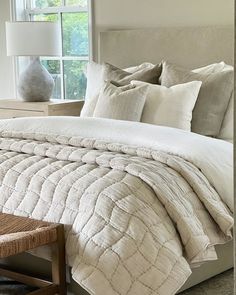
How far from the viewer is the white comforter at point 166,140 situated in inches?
122

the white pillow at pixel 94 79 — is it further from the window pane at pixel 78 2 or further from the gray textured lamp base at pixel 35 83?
the window pane at pixel 78 2

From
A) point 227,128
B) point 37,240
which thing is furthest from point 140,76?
point 37,240

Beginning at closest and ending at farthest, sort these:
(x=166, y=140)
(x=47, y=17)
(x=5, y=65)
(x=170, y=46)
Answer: (x=166, y=140)
(x=170, y=46)
(x=47, y=17)
(x=5, y=65)

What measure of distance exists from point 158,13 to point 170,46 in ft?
1.22

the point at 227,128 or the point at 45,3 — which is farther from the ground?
the point at 45,3

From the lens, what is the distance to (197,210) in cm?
294

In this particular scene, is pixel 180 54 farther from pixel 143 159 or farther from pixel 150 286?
pixel 150 286

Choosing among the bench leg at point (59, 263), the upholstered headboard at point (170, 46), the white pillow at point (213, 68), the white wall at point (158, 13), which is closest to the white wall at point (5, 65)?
the white wall at point (158, 13)

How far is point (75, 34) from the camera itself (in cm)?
555

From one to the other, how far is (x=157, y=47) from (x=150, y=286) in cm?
247

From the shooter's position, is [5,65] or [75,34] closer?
[75,34]

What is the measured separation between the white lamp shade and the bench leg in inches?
103

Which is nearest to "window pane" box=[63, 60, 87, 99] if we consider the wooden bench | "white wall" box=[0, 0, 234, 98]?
"white wall" box=[0, 0, 234, 98]

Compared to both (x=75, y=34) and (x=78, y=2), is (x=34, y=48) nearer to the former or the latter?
(x=75, y=34)
